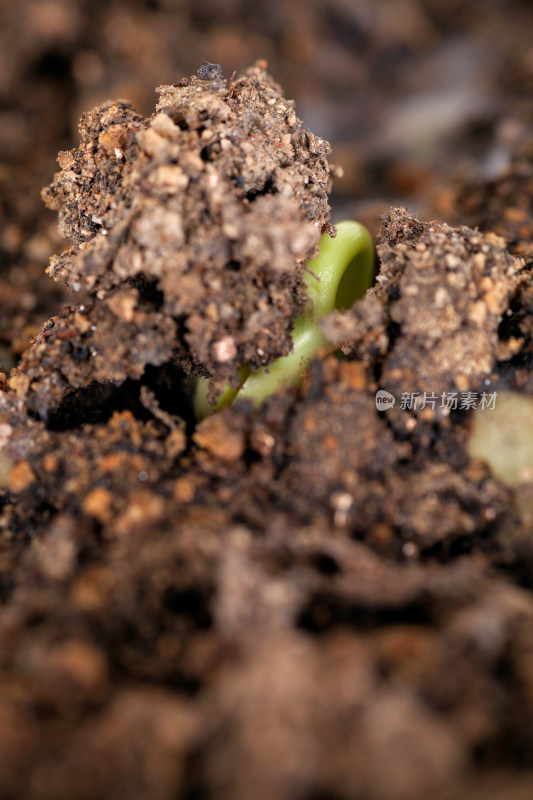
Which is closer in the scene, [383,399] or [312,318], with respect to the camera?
[383,399]

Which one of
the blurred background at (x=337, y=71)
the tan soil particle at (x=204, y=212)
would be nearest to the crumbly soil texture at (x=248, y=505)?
the tan soil particle at (x=204, y=212)

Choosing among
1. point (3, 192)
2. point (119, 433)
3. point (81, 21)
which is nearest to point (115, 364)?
point (119, 433)

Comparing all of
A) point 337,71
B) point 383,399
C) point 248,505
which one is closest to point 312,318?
point 383,399

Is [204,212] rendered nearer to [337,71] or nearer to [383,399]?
[383,399]

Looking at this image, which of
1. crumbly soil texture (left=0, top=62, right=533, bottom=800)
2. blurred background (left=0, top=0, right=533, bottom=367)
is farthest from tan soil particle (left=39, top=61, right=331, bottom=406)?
blurred background (left=0, top=0, right=533, bottom=367)

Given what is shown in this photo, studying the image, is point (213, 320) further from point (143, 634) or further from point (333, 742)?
point (333, 742)

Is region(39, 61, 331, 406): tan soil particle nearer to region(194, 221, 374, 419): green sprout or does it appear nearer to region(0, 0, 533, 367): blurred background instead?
region(194, 221, 374, 419): green sprout

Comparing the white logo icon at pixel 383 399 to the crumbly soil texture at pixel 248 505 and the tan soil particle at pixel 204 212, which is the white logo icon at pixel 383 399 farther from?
the tan soil particle at pixel 204 212
